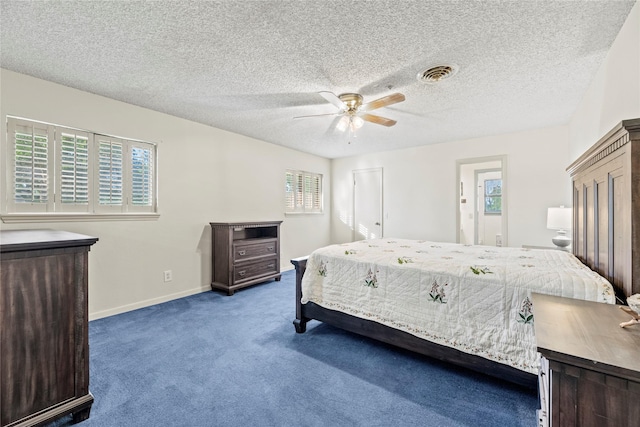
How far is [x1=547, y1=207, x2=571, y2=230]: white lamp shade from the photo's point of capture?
10.5 feet

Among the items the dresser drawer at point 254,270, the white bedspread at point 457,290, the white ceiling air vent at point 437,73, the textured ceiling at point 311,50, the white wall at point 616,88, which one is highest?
the textured ceiling at point 311,50

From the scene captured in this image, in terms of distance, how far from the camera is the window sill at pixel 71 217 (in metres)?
2.43

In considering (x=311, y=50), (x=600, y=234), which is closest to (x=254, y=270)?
(x=311, y=50)

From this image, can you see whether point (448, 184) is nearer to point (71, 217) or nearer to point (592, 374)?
point (592, 374)

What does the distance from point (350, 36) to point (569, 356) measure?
2030mm

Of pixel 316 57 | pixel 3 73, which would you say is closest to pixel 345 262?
pixel 316 57

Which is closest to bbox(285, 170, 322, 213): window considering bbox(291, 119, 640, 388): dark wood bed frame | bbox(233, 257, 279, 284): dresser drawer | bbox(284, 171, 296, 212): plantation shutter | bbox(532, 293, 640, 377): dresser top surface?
bbox(284, 171, 296, 212): plantation shutter

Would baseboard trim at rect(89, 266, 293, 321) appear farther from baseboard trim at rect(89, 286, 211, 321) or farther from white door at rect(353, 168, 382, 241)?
white door at rect(353, 168, 382, 241)

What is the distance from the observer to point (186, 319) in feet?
9.52

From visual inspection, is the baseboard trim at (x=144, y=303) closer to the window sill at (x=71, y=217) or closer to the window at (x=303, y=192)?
the window sill at (x=71, y=217)

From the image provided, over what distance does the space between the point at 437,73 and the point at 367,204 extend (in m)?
3.59

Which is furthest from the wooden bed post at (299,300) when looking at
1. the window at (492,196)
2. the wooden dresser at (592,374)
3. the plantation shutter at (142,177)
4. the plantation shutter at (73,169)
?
the window at (492,196)

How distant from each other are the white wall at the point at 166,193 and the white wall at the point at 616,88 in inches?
164

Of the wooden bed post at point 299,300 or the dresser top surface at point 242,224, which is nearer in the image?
the wooden bed post at point 299,300
